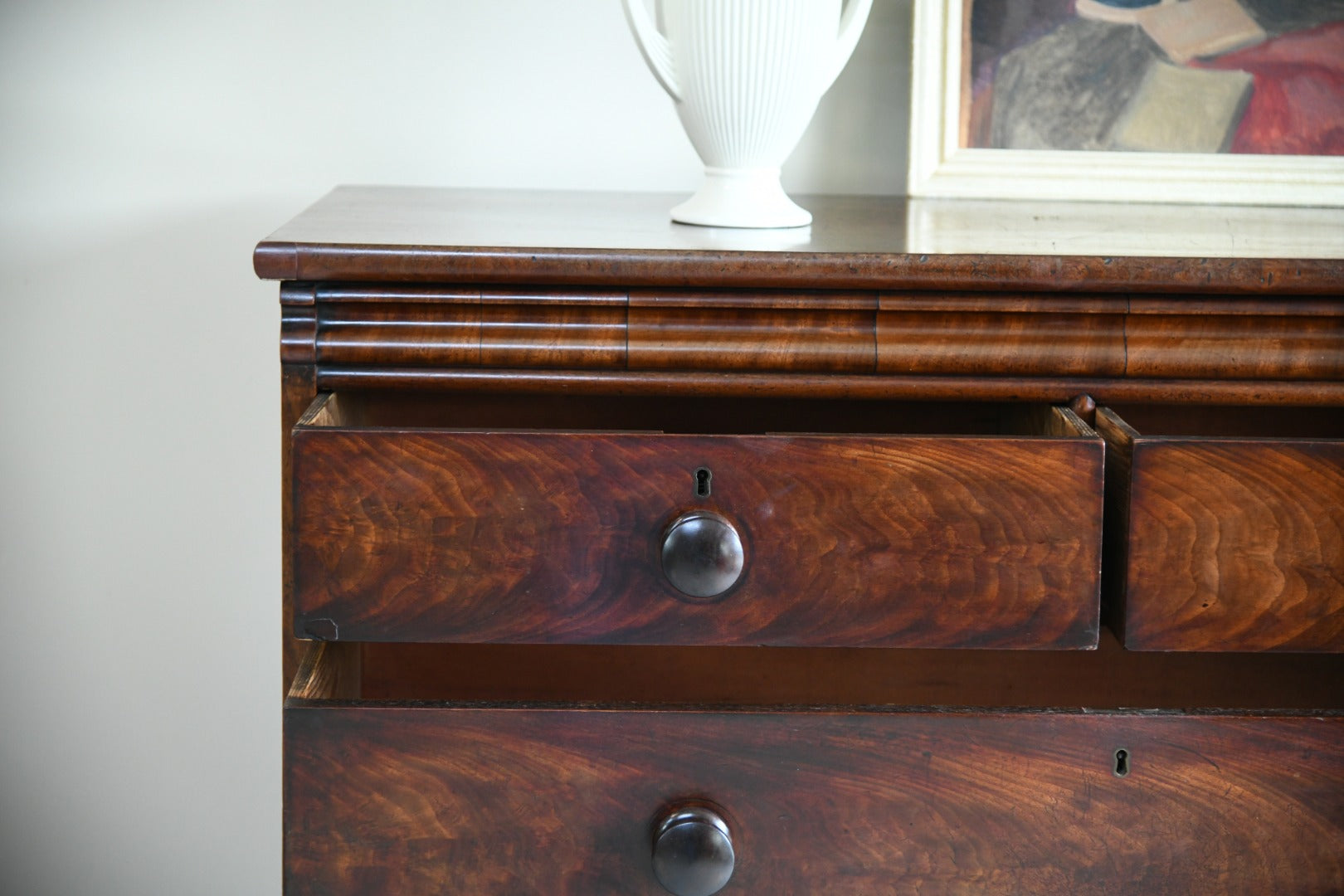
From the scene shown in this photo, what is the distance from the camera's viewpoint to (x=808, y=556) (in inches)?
22.6

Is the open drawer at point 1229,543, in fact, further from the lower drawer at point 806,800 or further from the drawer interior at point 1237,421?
the drawer interior at point 1237,421

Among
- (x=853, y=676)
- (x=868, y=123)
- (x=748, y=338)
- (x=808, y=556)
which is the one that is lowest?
(x=853, y=676)

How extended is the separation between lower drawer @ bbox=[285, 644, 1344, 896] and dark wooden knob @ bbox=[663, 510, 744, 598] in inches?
2.8

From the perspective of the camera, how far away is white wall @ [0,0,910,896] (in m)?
1.06

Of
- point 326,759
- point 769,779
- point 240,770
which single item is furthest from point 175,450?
point 769,779

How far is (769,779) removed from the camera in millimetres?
591

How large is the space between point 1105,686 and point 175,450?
0.87 meters

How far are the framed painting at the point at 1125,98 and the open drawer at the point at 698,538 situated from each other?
1.56 feet

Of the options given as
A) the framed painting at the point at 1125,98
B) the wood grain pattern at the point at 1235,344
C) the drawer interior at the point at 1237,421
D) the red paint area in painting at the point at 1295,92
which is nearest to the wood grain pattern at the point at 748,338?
the wood grain pattern at the point at 1235,344

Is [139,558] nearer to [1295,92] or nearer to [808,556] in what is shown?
[808,556]

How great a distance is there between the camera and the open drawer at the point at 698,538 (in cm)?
56

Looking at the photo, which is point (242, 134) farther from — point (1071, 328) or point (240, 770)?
point (1071, 328)

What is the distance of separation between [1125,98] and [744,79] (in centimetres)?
42

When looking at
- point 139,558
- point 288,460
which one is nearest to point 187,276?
point 139,558
